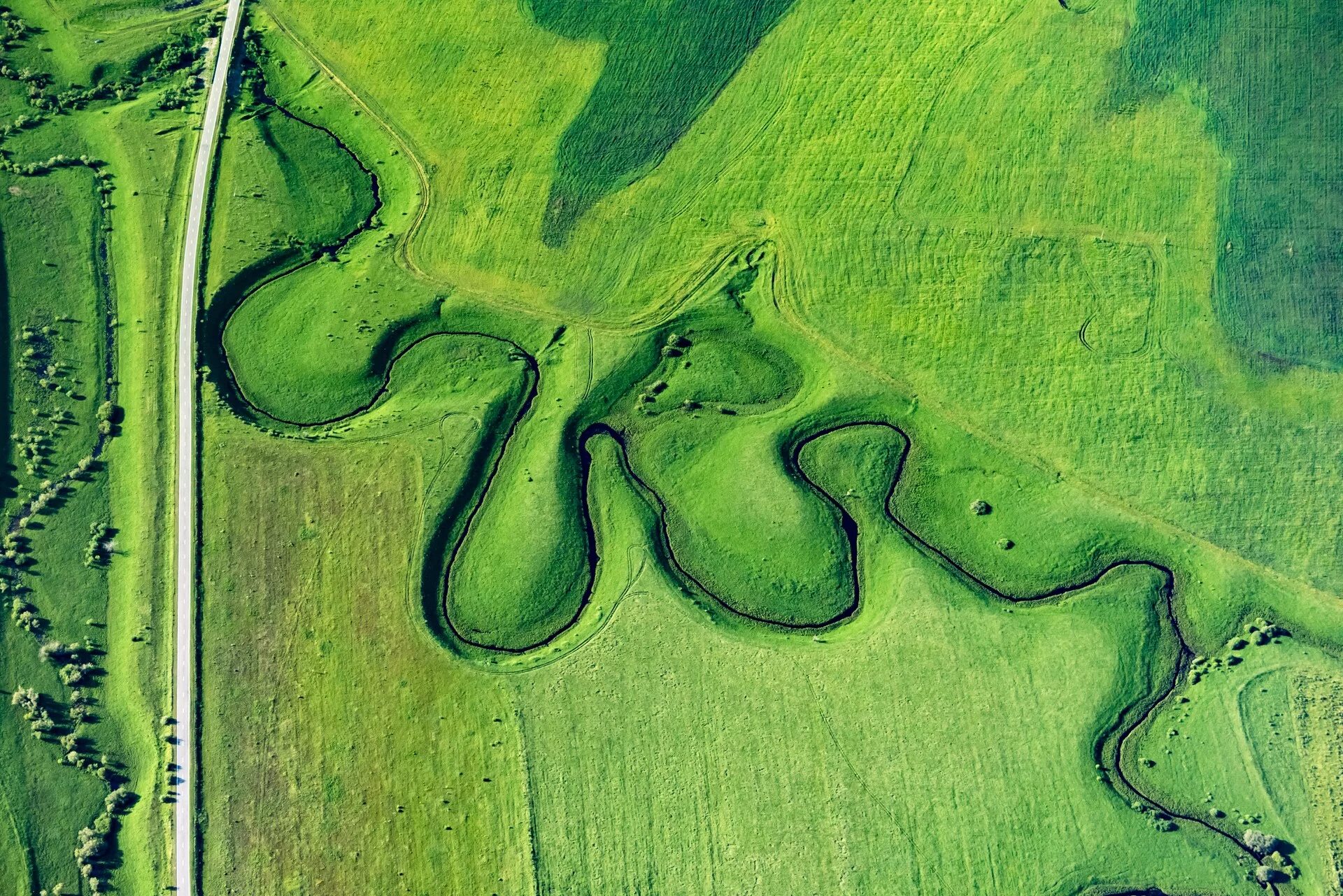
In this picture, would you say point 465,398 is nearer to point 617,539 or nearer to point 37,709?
point 617,539

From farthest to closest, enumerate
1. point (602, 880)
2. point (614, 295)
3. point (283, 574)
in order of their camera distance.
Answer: point (614, 295)
point (283, 574)
point (602, 880)

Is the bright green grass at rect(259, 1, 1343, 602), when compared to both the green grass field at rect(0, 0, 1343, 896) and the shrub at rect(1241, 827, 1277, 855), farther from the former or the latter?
the shrub at rect(1241, 827, 1277, 855)

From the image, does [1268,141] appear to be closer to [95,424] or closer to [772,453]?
[772,453]

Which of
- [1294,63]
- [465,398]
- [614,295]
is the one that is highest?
[1294,63]

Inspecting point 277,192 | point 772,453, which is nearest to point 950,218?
point 772,453

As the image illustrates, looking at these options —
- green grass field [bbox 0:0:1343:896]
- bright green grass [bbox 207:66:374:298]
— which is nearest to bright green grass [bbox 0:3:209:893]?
green grass field [bbox 0:0:1343:896]

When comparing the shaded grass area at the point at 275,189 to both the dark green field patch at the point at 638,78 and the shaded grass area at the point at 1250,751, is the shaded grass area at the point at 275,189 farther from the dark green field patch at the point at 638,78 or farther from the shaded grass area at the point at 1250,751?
the shaded grass area at the point at 1250,751

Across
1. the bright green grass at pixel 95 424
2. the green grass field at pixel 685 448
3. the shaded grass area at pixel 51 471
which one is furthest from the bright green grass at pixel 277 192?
the shaded grass area at pixel 51 471

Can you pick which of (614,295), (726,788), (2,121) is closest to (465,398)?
(614,295)
